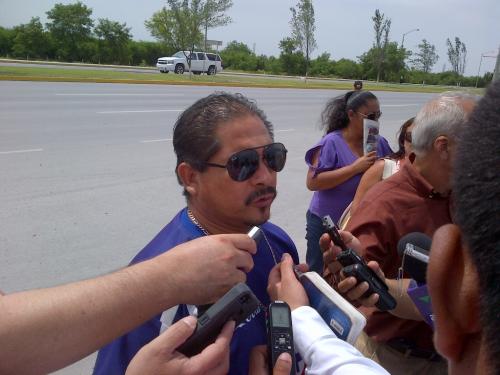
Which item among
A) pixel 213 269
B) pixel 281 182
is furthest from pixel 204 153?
pixel 281 182

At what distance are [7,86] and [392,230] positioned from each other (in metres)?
19.2

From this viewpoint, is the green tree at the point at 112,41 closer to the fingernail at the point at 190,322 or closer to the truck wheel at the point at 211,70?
the truck wheel at the point at 211,70

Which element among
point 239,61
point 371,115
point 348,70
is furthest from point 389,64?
point 371,115

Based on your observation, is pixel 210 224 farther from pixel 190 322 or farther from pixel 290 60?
pixel 290 60

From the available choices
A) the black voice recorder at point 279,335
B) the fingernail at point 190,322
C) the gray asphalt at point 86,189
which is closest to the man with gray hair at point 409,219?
the black voice recorder at point 279,335

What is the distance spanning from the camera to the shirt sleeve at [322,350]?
1.30m

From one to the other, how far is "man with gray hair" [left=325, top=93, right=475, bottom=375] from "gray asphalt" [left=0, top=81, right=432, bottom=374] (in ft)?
6.86

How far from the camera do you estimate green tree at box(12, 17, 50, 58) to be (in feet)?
160

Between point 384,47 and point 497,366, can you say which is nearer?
point 497,366

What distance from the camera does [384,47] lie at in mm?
55750

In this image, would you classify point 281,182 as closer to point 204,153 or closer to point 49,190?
point 49,190

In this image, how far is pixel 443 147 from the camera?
8.39 ft

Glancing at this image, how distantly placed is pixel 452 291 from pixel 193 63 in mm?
39275

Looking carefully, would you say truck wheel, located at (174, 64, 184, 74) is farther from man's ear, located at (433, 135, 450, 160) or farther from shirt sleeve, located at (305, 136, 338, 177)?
man's ear, located at (433, 135, 450, 160)
